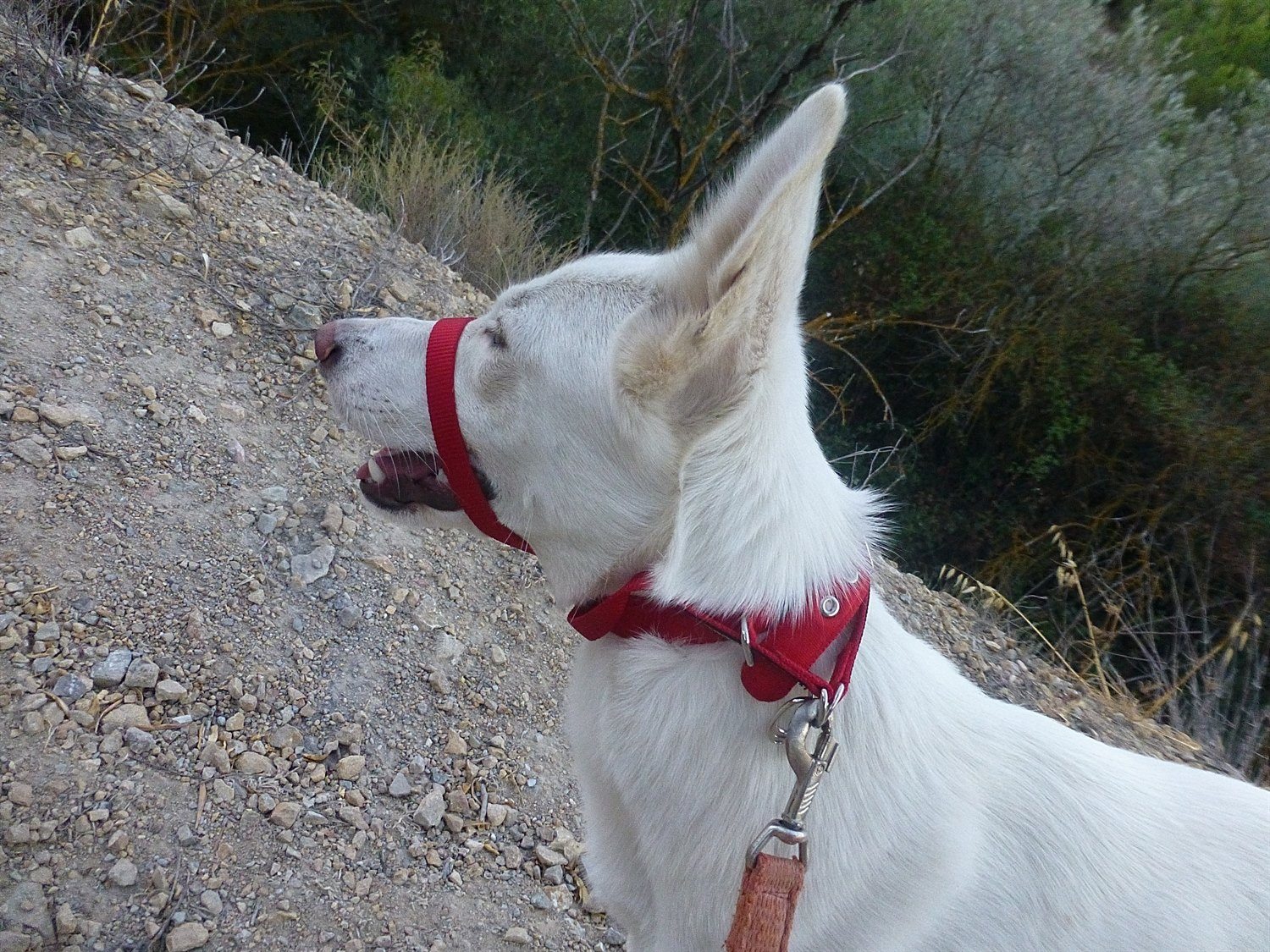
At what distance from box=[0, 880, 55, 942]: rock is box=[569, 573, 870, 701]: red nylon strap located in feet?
5.23

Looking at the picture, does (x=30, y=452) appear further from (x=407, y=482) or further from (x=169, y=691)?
(x=407, y=482)

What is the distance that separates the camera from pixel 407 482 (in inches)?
77.9

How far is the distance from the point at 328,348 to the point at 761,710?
128 centimetres

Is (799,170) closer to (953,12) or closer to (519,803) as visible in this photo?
(519,803)

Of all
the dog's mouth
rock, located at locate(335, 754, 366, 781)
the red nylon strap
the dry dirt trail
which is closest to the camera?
the red nylon strap

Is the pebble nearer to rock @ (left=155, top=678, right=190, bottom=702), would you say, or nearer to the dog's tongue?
rock @ (left=155, top=678, right=190, bottom=702)

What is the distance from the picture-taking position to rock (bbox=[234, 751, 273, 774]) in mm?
2439

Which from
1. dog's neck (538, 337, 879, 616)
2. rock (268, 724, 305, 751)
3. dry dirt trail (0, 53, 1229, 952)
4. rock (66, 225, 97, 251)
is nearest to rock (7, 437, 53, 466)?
dry dirt trail (0, 53, 1229, 952)

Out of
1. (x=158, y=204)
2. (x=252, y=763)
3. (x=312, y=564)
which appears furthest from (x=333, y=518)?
(x=158, y=204)

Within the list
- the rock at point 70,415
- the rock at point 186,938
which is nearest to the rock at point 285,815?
the rock at point 186,938

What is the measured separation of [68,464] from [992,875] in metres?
2.88

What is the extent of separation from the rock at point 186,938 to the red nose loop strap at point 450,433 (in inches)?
50.1

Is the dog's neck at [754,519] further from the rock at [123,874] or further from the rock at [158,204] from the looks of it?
the rock at [158,204]

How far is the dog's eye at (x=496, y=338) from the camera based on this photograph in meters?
1.83
